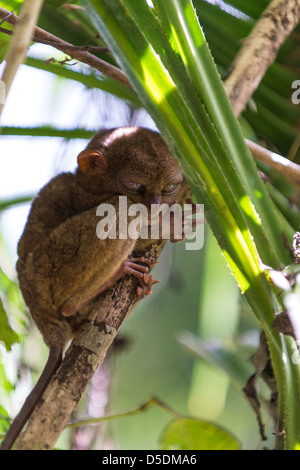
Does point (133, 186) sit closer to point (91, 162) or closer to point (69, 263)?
point (91, 162)

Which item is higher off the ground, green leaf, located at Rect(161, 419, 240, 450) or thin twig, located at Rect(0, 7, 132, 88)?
thin twig, located at Rect(0, 7, 132, 88)

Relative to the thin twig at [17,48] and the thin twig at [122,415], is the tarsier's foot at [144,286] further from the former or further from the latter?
the thin twig at [17,48]

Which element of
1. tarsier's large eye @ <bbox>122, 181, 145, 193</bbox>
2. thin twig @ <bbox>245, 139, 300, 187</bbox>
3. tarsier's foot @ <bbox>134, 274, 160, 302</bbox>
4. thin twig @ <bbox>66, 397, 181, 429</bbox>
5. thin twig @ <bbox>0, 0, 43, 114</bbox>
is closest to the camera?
thin twig @ <bbox>0, 0, 43, 114</bbox>

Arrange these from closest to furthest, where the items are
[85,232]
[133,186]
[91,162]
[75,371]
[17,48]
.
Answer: [17,48] < [75,371] < [85,232] < [133,186] < [91,162]

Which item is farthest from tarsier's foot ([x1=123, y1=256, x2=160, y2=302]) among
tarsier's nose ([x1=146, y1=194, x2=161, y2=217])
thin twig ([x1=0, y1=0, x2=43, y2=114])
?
thin twig ([x1=0, y1=0, x2=43, y2=114])

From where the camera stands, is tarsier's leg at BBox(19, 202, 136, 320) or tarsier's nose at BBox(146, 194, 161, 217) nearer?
tarsier's leg at BBox(19, 202, 136, 320)

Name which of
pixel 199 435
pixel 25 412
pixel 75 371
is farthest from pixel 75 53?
pixel 199 435

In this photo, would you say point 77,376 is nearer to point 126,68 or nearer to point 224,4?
point 126,68

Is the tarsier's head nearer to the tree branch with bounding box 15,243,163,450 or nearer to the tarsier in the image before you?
the tarsier
